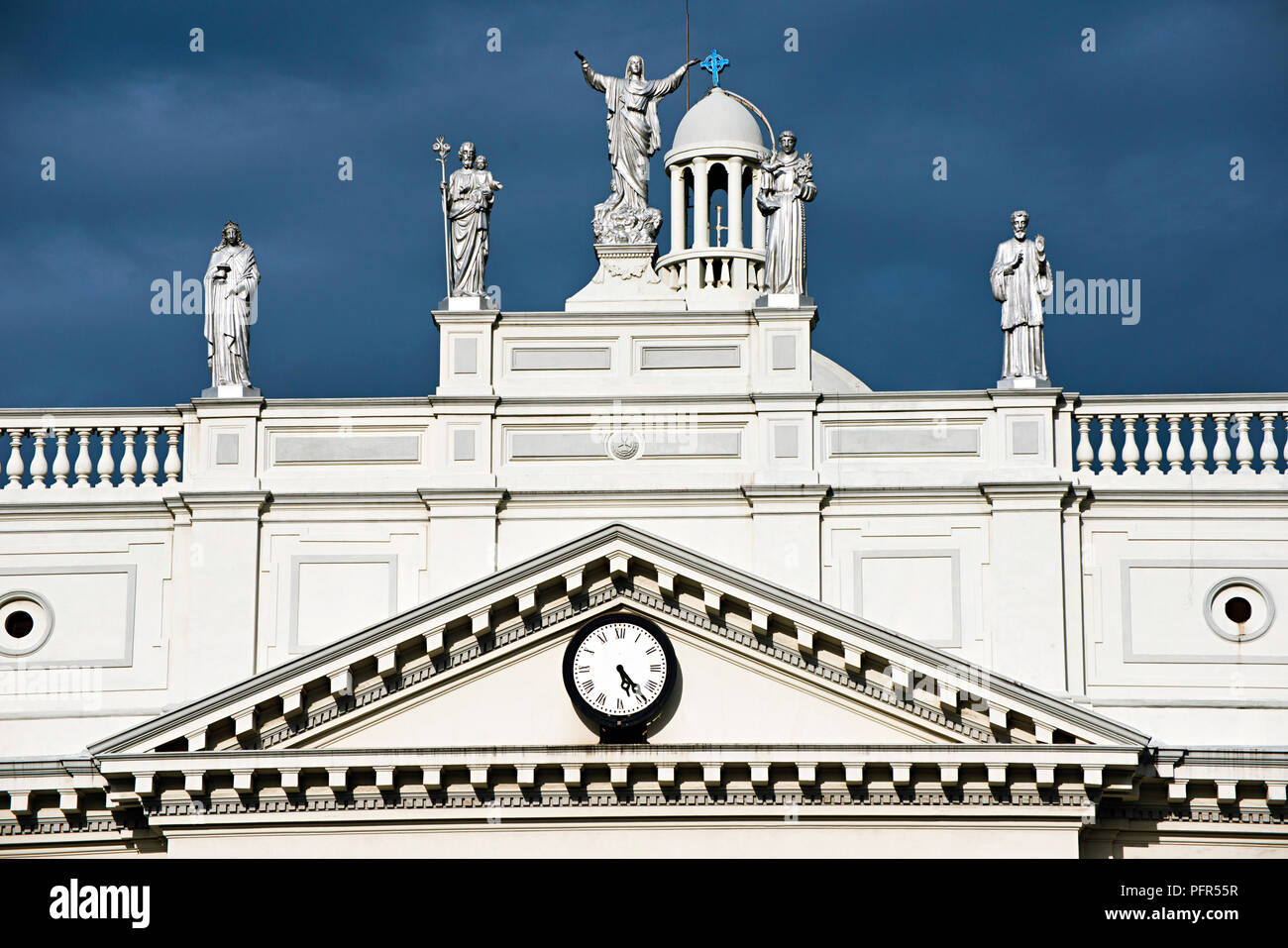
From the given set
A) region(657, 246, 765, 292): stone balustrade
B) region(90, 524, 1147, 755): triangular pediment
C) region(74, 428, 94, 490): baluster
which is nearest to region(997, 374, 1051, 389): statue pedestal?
region(90, 524, 1147, 755): triangular pediment

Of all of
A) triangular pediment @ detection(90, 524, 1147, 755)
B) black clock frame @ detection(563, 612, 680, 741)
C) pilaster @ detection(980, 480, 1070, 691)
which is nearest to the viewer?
triangular pediment @ detection(90, 524, 1147, 755)

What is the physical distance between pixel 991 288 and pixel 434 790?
11356mm

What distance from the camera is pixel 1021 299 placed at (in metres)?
35.6

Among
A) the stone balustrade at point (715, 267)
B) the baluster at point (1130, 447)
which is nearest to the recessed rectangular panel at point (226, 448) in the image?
the stone balustrade at point (715, 267)

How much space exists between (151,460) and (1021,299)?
42.5 ft

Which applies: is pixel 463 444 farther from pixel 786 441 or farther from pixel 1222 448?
pixel 1222 448

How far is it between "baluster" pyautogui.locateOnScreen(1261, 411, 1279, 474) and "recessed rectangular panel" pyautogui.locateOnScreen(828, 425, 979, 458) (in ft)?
13.6

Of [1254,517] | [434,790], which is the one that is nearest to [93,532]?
[434,790]

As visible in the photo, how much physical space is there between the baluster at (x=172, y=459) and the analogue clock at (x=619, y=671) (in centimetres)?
727

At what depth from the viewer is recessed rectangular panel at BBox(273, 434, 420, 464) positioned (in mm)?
35281

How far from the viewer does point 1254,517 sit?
34.8 metres

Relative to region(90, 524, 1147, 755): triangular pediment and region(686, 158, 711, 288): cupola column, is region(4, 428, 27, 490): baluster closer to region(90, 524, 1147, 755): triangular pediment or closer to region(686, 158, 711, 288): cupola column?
region(90, 524, 1147, 755): triangular pediment

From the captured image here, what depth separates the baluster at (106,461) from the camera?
35.3 m

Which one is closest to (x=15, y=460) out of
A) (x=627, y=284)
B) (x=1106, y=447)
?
(x=627, y=284)
